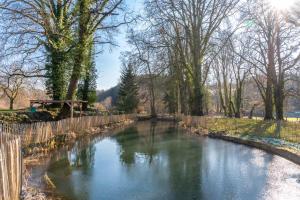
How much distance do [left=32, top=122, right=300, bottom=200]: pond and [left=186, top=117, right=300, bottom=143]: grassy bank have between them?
2.20m

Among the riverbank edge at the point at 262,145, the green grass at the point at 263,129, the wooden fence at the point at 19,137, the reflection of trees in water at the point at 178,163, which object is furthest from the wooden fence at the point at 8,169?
the green grass at the point at 263,129

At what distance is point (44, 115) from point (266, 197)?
54.6 ft

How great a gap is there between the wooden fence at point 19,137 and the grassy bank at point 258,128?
830cm

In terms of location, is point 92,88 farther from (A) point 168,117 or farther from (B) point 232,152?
(B) point 232,152

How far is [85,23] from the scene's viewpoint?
71.1 ft

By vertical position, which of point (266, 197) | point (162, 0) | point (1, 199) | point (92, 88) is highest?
point (162, 0)

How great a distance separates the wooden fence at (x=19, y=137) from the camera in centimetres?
486

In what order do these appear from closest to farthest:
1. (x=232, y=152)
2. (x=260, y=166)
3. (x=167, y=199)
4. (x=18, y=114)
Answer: (x=167, y=199) → (x=260, y=166) → (x=232, y=152) → (x=18, y=114)

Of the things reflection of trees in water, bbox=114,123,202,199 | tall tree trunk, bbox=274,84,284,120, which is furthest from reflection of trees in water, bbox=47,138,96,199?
tall tree trunk, bbox=274,84,284,120

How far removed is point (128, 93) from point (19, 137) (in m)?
41.8

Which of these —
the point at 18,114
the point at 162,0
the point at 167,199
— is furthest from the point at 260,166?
the point at 162,0

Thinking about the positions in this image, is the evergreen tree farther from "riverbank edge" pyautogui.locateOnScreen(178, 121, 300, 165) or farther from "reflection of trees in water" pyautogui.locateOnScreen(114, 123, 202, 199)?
"reflection of trees in water" pyautogui.locateOnScreen(114, 123, 202, 199)

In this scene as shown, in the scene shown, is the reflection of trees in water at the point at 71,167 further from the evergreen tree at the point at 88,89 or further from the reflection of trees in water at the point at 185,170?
the evergreen tree at the point at 88,89

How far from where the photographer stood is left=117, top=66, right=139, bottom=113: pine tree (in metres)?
48.5
